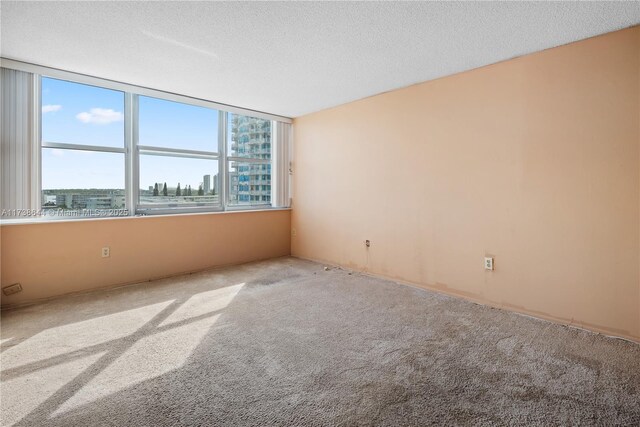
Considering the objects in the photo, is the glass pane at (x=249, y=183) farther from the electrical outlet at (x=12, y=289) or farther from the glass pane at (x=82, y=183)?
the electrical outlet at (x=12, y=289)

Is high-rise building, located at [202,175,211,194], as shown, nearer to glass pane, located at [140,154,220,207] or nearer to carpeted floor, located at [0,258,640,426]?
glass pane, located at [140,154,220,207]

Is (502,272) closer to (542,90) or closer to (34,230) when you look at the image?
(542,90)

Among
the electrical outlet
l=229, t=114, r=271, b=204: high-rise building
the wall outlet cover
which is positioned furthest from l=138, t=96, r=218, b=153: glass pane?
the wall outlet cover

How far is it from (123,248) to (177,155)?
1.38 m

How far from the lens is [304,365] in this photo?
81.4 inches

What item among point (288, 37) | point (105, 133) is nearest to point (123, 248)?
point (105, 133)

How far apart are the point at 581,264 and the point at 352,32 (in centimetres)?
265

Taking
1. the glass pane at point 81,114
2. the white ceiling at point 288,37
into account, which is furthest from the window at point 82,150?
the white ceiling at point 288,37

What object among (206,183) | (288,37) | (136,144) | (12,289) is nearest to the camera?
(288,37)

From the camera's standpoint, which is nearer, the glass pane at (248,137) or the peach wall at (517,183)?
the peach wall at (517,183)

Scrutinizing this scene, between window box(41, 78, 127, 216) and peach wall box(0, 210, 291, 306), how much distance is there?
0.91ft

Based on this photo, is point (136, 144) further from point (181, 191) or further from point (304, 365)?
point (304, 365)

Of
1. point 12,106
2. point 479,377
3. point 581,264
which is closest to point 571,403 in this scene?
point 479,377

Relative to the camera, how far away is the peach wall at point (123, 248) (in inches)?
124
